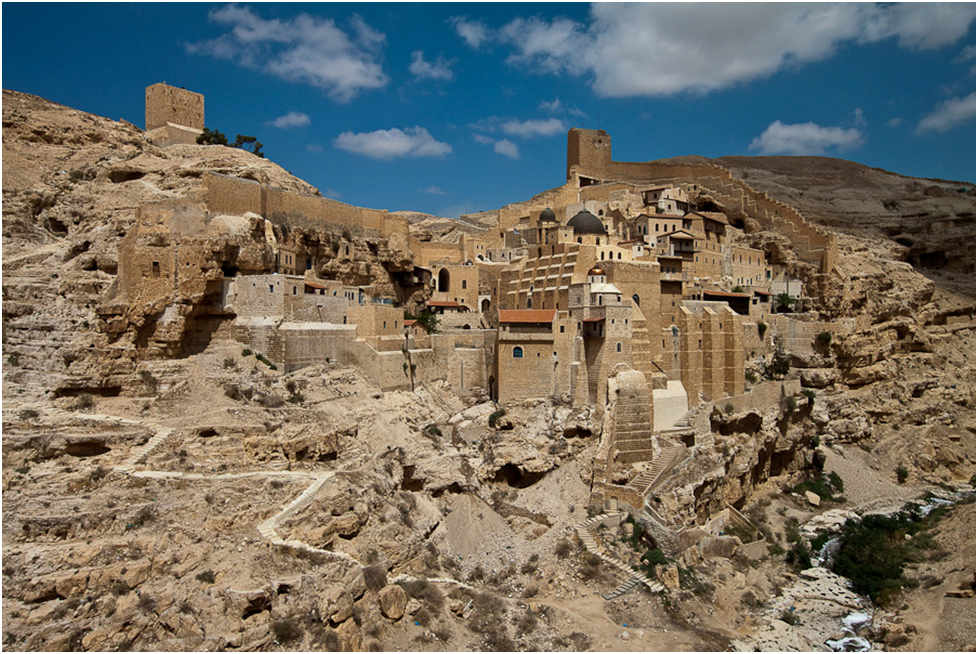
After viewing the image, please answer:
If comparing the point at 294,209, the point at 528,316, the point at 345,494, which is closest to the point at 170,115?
the point at 294,209

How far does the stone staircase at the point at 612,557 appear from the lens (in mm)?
21250

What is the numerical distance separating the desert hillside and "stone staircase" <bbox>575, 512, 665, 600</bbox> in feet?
0.42

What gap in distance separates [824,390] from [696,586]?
59.9 ft

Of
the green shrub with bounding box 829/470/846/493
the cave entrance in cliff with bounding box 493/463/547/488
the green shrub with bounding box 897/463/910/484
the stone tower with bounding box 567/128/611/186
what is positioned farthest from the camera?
the stone tower with bounding box 567/128/611/186

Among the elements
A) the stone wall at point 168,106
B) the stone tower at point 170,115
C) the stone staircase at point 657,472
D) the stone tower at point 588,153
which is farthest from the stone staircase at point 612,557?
the stone tower at point 588,153

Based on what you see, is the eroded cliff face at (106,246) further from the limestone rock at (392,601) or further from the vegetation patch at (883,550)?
the vegetation patch at (883,550)

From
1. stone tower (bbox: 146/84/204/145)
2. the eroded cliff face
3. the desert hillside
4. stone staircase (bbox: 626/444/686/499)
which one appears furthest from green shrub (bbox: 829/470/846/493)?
stone tower (bbox: 146/84/204/145)

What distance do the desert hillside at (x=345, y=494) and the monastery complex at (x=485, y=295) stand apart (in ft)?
2.53

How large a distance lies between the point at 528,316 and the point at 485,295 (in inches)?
292

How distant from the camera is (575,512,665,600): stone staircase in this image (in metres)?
21.2

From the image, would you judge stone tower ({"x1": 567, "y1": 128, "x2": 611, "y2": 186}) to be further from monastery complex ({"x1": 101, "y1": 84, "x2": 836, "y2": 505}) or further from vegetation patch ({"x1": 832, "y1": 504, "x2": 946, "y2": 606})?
vegetation patch ({"x1": 832, "y1": 504, "x2": 946, "y2": 606})

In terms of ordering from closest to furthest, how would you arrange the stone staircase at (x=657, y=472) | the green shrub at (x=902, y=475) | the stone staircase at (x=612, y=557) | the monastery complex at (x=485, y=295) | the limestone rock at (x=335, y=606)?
the limestone rock at (x=335, y=606)
the stone staircase at (x=612, y=557)
the monastery complex at (x=485, y=295)
the stone staircase at (x=657, y=472)
the green shrub at (x=902, y=475)

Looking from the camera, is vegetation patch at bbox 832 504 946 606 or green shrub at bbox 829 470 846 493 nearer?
vegetation patch at bbox 832 504 946 606

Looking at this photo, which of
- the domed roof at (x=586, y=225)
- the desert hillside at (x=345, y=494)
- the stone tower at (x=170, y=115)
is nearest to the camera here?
the desert hillside at (x=345, y=494)
